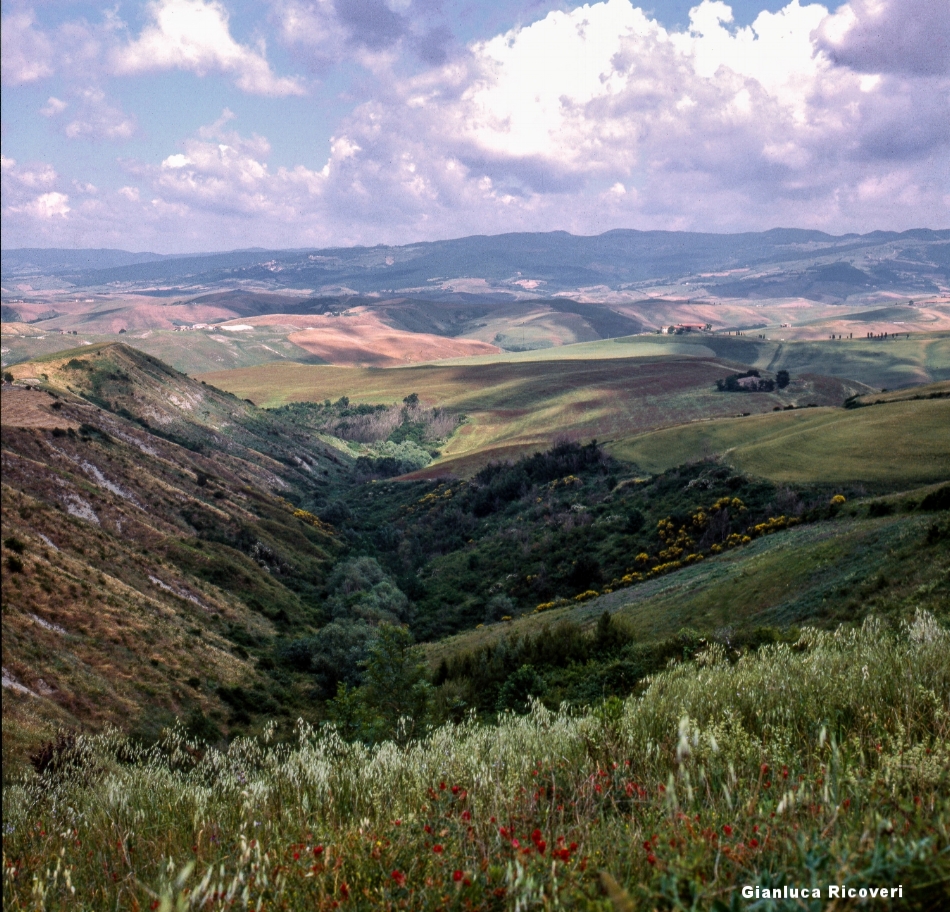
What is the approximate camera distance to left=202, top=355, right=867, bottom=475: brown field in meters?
112

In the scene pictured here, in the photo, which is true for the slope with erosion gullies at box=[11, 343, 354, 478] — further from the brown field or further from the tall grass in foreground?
the tall grass in foreground

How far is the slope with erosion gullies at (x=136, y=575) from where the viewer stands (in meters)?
24.7

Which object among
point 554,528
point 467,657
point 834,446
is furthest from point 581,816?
point 834,446

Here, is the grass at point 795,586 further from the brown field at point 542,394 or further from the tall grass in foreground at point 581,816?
→ the brown field at point 542,394

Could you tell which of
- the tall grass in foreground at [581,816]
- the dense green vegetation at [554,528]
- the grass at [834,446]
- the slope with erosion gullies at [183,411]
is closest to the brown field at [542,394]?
the grass at [834,446]

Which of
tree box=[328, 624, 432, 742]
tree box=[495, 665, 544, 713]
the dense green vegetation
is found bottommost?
the dense green vegetation

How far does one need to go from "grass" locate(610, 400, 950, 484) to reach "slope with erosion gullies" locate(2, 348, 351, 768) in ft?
112

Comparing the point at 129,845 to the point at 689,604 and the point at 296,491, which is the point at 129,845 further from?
the point at 296,491

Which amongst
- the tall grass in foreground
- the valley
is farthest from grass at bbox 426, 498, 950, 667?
the tall grass in foreground

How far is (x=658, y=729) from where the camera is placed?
262 inches

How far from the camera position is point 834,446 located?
186 feet

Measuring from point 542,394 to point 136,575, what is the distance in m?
109

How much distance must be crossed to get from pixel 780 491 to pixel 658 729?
151 ft

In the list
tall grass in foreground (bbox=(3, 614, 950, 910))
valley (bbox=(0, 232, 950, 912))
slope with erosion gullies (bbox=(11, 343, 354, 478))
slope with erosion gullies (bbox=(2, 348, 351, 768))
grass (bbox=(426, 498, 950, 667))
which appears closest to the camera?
tall grass in foreground (bbox=(3, 614, 950, 910))
